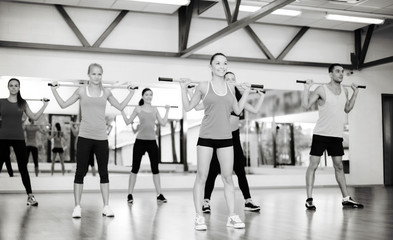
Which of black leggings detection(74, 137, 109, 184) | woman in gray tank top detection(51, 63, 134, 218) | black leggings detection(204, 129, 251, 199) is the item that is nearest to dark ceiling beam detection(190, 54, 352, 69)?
black leggings detection(204, 129, 251, 199)

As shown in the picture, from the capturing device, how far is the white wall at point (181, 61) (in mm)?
8766

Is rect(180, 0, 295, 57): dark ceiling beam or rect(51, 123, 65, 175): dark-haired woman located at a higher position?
rect(180, 0, 295, 57): dark ceiling beam

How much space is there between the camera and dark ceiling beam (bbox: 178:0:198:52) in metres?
9.38

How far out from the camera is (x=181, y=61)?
9703 mm

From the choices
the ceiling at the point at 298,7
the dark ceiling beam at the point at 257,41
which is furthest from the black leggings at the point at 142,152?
the dark ceiling beam at the point at 257,41

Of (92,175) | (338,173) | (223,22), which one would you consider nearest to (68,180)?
(92,175)

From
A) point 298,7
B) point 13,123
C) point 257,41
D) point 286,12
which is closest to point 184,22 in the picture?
point 257,41

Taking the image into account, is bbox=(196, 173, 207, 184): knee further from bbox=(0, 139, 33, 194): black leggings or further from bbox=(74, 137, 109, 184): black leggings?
bbox=(0, 139, 33, 194): black leggings

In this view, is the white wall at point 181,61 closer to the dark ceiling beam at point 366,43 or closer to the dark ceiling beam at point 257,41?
the dark ceiling beam at point 257,41

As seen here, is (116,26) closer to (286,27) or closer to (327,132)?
(286,27)

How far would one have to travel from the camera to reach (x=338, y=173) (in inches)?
225

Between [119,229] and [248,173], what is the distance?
662cm

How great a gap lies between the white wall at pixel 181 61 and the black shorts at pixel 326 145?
4482mm

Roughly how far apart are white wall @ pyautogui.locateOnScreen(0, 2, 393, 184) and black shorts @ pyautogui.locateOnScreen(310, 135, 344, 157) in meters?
4.48
